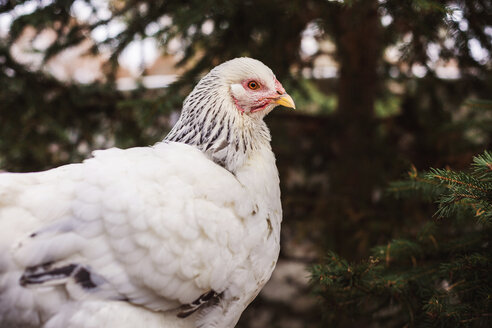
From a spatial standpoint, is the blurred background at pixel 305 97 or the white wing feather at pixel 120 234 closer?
the white wing feather at pixel 120 234

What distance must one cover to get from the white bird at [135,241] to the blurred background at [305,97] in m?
0.60

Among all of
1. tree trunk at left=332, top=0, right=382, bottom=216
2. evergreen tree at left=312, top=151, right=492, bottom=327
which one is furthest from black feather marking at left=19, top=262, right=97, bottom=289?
tree trunk at left=332, top=0, right=382, bottom=216

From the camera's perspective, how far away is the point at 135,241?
128cm

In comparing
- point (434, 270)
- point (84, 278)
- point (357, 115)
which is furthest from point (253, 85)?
point (357, 115)

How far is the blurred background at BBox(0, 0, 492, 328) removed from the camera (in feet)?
6.94

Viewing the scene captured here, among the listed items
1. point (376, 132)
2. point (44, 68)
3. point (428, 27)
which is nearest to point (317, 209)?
point (376, 132)

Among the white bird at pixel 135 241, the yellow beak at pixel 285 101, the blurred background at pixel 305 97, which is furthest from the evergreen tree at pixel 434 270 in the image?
the yellow beak at pixel 285 101

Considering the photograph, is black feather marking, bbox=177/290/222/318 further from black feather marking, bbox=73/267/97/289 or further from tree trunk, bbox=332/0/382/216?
tree trunk, bbox=332/0/382/216

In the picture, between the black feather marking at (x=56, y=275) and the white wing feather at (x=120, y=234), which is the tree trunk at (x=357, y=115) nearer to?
the white wing feather at (x=120, y=234)

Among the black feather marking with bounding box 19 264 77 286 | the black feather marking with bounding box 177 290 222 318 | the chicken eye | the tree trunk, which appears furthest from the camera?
the tree trunk

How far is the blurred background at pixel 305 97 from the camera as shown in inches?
83.3

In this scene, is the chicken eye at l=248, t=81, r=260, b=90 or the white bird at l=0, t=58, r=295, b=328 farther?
the chicken eye at l=248, t=81, r=260, b=90

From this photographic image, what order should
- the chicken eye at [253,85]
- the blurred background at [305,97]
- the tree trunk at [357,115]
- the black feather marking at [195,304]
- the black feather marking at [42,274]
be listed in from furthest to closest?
the tree trunk at [357,115]
the blurred background at [305,97]
the chicken eye at [253,85]
the black feather marking at [195,304]
the black feather marking at [42,274]

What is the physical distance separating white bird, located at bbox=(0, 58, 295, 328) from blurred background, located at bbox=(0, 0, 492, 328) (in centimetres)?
60
